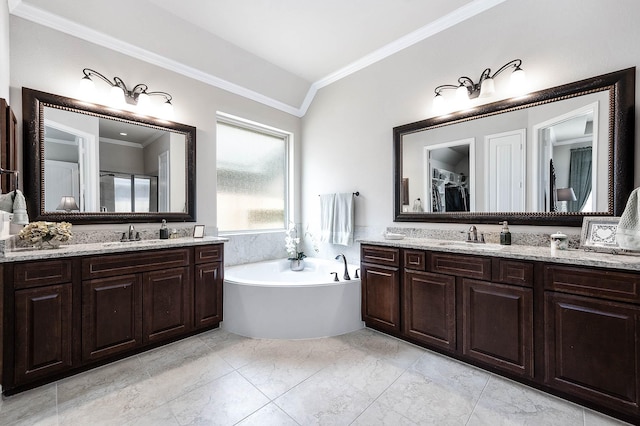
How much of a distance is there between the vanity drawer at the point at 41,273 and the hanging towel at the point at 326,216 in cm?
256

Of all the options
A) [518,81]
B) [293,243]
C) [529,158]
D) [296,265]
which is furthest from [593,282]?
[293,243]

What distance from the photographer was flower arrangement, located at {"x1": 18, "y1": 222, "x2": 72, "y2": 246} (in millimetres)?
1959

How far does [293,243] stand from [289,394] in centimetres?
228

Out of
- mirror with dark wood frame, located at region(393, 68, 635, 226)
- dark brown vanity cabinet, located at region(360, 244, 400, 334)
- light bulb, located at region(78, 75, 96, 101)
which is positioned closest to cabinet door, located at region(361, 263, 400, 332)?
dark brown vanity cabinet, located at region(360, 244, 400, 334)

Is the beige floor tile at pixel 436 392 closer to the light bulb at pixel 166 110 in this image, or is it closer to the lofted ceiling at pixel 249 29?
the lofted ceiling at pixel 249 29

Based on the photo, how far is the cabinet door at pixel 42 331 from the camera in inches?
69.2

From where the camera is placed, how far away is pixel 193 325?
2584 millimetres

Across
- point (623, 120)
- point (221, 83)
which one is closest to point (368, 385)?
point (623, 120)

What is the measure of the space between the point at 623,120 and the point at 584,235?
82 centimetres

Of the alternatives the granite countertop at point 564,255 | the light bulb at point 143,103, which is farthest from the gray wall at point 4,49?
the granite countertop at point 564,255

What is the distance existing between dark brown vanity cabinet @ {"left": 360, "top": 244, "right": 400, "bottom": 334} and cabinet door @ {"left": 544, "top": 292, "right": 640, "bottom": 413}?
108 cm

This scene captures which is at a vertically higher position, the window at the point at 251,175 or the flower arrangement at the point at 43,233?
the window at the point at 251,175

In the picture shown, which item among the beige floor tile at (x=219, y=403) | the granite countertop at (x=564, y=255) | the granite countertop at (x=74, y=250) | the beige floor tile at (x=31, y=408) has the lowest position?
the beige floor tile at (x=219, y=403)

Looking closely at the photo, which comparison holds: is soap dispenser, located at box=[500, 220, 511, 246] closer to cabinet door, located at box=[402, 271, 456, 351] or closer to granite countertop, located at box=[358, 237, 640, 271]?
granite countertop, located at box=[358, 237, 640, 271]
